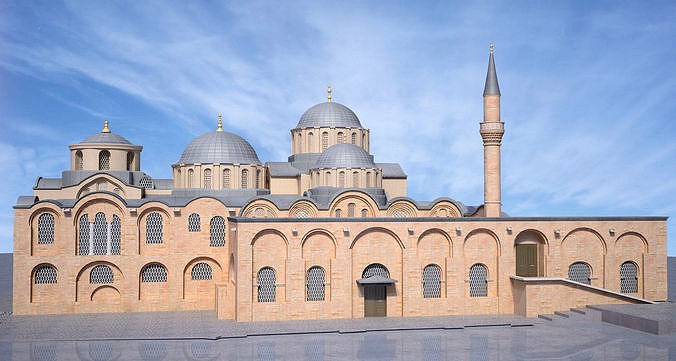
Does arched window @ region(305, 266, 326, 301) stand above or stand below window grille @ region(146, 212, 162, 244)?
below

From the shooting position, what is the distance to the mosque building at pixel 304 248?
27.9 m

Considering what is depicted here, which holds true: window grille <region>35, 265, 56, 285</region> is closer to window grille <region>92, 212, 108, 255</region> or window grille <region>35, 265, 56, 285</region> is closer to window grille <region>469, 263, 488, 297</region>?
window grille <region>92, 212, 108, 255</region>

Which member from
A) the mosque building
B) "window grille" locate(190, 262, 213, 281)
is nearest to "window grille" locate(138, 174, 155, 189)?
the mosque building

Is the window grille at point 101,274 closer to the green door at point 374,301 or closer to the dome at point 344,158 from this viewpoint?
the dome at point 344,158

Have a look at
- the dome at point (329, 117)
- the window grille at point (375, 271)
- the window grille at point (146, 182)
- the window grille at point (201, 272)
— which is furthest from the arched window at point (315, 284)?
the dome at point (329, 117)

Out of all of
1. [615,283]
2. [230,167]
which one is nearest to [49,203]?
[230,167]

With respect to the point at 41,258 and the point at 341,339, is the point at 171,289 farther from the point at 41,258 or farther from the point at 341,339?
the point at 341,339

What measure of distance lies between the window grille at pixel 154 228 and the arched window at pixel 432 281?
12.5 meters

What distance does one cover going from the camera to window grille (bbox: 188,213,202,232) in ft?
105

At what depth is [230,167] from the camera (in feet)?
116

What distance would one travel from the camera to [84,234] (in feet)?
102

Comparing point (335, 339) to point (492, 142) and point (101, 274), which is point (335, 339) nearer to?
point (101, 274)

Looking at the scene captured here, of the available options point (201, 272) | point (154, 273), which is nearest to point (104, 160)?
point (154, 273)

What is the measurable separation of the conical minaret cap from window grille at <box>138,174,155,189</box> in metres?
18.8
